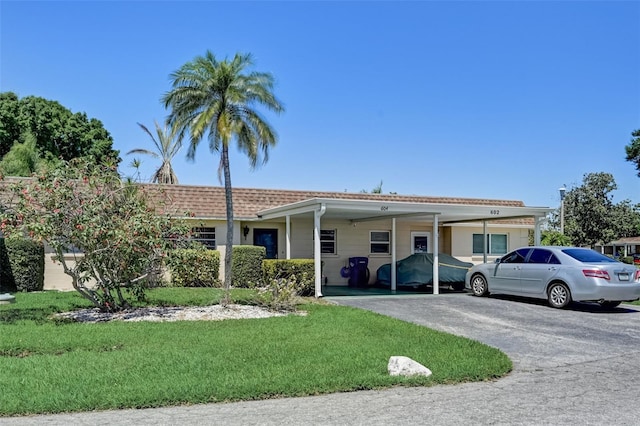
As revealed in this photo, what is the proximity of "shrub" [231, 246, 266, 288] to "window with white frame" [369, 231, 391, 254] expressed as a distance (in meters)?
5.35

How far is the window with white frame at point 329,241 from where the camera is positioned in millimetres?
21047

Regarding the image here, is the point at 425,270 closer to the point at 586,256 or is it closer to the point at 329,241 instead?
the point at 329,241

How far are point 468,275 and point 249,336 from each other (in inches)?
353

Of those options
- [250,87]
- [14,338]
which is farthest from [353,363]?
[250,87]

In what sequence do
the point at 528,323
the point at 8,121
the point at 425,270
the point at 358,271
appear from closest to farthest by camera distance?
the point at 528,323
the point at 425,270
the point at 358,271
the point at 8,121

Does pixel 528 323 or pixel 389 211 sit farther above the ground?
pixel 389 211

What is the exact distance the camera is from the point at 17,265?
16609 millimetres

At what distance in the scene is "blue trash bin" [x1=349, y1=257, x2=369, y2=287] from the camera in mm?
20469

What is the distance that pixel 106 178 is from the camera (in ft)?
39.0

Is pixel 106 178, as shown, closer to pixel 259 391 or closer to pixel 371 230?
pixel 259 391

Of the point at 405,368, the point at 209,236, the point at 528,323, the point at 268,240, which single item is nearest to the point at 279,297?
the point at 528,323

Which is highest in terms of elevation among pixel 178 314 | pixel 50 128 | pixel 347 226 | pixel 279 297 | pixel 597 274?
pixel 50 128

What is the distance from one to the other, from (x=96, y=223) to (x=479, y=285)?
10.4 meters

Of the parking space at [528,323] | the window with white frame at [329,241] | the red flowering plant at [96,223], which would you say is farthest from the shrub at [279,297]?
the window with white frame at [329,241]
